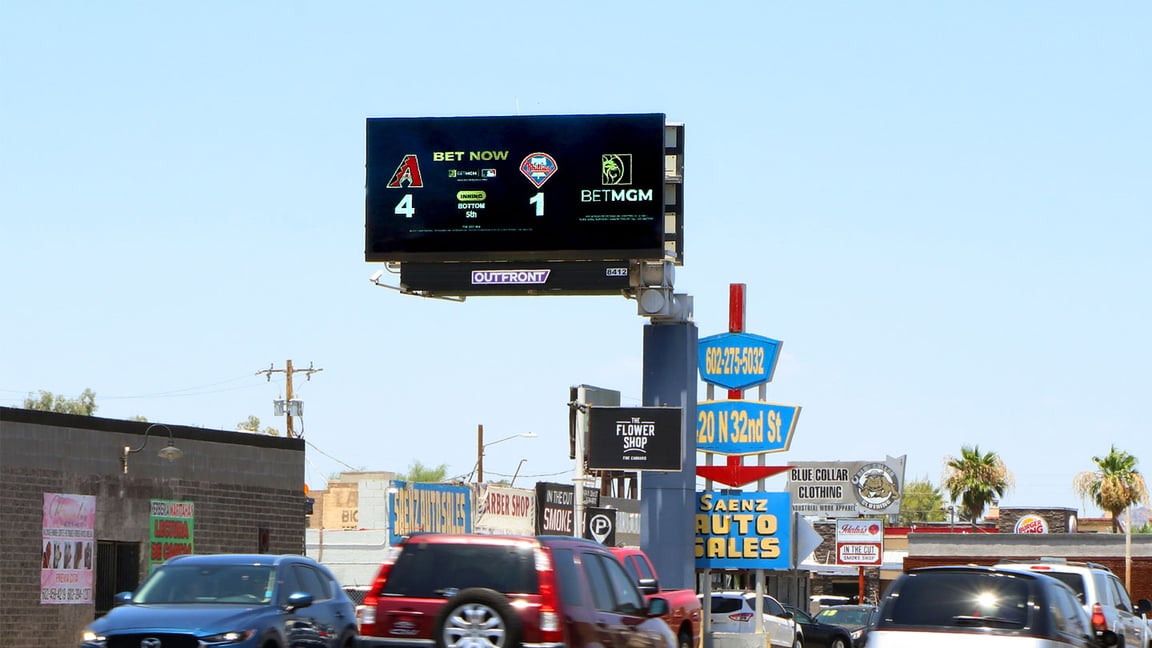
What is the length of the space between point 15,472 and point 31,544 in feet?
4.47

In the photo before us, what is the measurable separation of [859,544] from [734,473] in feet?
60.2

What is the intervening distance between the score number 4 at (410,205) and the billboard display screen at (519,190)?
0.06 feet

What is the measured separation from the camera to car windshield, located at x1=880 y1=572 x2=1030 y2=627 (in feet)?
51.1

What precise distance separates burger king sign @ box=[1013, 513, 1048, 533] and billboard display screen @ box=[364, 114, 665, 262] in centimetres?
4089

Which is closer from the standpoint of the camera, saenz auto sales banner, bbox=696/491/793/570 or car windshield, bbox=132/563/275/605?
car windshield, bbox=132/563/275/605

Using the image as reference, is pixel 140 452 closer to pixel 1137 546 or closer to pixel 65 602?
pixel 65 602

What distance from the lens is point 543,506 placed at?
57.5 meters

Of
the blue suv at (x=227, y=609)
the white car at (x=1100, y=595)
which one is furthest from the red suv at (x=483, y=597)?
the white car at (x=1100, y=595)

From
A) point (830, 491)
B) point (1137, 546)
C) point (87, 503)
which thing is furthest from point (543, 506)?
point (87, 503)

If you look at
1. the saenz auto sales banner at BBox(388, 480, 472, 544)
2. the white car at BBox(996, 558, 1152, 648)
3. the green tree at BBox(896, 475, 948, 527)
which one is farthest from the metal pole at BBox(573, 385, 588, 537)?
the green tree at BBox(896, 475, 948, 527)

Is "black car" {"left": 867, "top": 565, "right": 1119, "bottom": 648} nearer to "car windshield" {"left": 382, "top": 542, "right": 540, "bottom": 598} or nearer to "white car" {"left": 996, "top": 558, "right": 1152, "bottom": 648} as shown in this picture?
"car windshield" {"left": 382, "top": 542, "right": 540, "bottom": 598}

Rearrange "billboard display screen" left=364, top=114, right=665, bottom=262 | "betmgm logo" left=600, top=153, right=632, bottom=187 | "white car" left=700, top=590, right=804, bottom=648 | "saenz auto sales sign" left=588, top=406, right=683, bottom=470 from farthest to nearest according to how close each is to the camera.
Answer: "white car" left=700, top=590, right=804, bottom=648 → "betmgm logo" left=600, top=153, right=632, bottom=187 → "billboard display screen" left=364, top=114, right=665, bottom=262 → "saenz auto sales sign" left=588, top=406, right=683, bottom=470

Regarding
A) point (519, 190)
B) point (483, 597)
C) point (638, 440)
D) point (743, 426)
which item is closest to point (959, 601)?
point (483, 597)

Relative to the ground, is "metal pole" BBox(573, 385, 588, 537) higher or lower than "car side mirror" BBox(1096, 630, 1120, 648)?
higher
